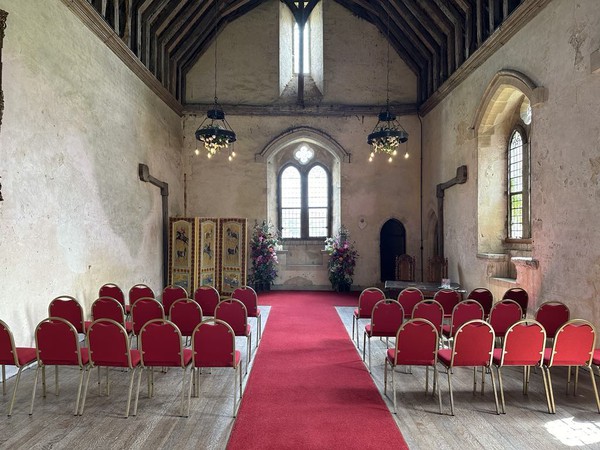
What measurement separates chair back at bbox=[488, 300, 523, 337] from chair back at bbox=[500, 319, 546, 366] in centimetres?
113

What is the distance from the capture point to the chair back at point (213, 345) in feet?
13.8

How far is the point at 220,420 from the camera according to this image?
407cm

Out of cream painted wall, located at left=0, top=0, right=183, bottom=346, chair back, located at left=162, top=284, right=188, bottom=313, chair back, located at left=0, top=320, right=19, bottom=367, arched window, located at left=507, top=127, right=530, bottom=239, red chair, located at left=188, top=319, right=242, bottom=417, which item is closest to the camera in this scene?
chair back, located at left=0, top=320, right=19, bottom=367

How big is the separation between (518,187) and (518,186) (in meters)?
0.02

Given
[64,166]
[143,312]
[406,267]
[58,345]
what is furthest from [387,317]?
[406,267]

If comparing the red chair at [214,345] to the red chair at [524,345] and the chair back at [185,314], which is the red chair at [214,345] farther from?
the red chair at [524,345]

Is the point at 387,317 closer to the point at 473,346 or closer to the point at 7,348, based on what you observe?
the point at 473,346

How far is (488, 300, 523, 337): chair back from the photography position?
5402 millimetres

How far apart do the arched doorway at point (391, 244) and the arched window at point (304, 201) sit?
1.93 m

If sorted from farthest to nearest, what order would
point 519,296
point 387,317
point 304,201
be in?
point 304,201 < point 519,296 < point 387,317

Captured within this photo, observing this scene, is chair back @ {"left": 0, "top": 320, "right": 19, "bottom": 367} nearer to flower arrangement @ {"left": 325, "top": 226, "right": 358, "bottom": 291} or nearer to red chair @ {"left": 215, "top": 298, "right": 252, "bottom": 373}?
red chair @ {"left": 215, "top": 298, "right": 252, "bottom": 373}

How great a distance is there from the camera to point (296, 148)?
556 inches

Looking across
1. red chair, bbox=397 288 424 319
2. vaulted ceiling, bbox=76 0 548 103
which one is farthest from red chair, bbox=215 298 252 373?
vaulted ceiling, bbox=76 0 548 103

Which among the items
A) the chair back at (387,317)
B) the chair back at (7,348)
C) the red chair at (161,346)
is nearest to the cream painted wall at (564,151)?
the chair back at (387,317)
